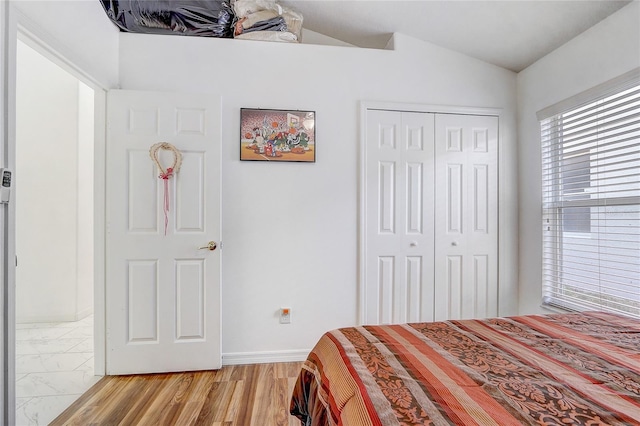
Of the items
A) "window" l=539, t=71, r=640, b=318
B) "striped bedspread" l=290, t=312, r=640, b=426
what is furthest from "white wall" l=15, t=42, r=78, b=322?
"window" l=539, t=71, r=640, b=318

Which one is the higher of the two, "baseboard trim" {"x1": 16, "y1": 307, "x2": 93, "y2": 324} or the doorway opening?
the doorway opening

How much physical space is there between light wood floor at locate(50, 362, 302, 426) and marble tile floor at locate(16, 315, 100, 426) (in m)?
0.11

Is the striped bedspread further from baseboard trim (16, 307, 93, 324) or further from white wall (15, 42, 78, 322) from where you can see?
white wall (15, 42, 78, 322)

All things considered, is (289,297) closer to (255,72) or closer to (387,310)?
(387,310)

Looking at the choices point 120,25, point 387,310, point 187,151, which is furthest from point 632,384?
point 120,25

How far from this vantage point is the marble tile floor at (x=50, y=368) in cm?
178

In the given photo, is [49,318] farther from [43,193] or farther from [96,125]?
[96,125]

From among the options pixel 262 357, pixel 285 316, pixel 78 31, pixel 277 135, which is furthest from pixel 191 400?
pixel 78 31

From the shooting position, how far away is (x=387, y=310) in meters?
2.53

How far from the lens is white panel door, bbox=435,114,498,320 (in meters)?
2.60

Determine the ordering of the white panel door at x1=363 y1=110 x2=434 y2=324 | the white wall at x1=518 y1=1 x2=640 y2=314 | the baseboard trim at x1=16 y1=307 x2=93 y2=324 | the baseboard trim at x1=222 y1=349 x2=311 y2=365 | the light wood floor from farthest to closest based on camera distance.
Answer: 1. the baseboard trim at x1=16 y1=307 x2=93 y2=324
2. the white panel door at x1=363 y1=110 x2=434 y2=324
3. the baseboard trim at x1=222 y1=349 x2=311 y2=365
4. the white wall at x1=518 y1=1 x2=640 y2=314
5. the light wood floor

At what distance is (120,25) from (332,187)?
6.52ft

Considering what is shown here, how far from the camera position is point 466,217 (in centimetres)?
264

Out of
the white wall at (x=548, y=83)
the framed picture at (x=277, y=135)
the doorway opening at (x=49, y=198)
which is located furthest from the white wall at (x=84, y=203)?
the white wall at (x=548, y=83)
